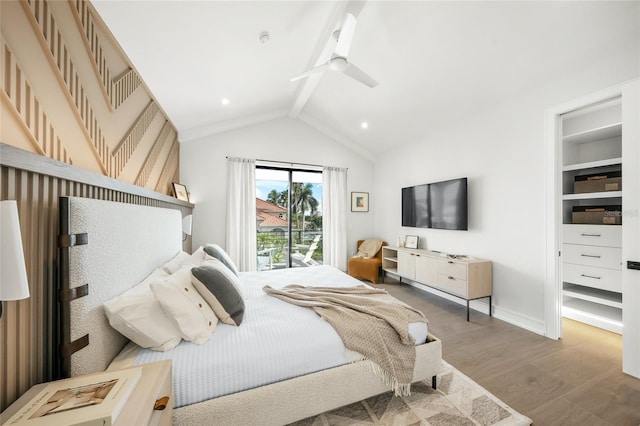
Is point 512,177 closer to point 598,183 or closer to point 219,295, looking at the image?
point 598,183

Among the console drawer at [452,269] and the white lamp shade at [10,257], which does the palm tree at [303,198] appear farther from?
the white lamp shade at [10,257]

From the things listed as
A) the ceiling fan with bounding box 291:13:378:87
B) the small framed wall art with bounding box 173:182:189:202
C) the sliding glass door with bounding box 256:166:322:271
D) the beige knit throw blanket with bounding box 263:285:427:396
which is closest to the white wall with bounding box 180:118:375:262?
the small framed wall art with bounding box 173:182:189:202

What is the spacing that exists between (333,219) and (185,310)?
368cm

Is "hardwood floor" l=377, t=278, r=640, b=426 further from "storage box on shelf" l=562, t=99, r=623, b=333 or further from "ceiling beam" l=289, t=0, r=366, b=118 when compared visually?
"ceiling beam" l=289, t=0, r=366, b=118

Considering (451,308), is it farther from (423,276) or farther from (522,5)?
(522,5)

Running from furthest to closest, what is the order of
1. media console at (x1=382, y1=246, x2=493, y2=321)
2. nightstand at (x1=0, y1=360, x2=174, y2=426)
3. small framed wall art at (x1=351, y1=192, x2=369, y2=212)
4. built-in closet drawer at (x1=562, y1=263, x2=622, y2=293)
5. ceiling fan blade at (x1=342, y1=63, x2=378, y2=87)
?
small framed wall art at (x1=351, y1=192, x2=369, y2=212)
media console at (x1=382, y1=246, x2=493, y2=321)
built-in closet drawer at (x1=562, y1=263, x2=622, y2=293)
ceiling fan blade at (x1=342, y1=63, x2=378, y2=87)
nightstand at (x1=0, y1=360, x2=174, y2=426)

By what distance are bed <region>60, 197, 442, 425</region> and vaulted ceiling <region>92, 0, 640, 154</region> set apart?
1459 mm

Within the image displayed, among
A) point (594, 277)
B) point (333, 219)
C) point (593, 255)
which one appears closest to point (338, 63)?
point (333, 219)

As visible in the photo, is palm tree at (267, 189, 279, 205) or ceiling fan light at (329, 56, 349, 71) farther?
palm tree at (267, 189, 279, 205)

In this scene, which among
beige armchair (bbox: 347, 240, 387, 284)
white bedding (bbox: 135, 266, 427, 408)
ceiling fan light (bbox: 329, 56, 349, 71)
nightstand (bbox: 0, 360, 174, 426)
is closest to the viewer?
nightstand (bbox: 0, 360, 174, 426)

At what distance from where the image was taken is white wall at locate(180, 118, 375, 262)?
4047 millimetres

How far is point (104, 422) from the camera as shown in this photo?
71 centimetres

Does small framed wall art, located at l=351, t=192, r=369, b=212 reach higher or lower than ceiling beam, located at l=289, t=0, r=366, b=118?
lower

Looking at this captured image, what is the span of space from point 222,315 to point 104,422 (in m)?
0.84
